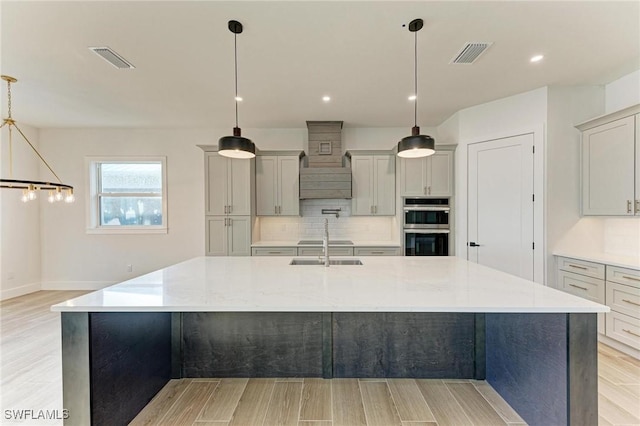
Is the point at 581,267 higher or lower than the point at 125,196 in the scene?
lower

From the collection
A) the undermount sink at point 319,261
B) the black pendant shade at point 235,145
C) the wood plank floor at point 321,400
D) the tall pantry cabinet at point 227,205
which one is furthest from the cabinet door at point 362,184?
the wood plank floor at point 321,400

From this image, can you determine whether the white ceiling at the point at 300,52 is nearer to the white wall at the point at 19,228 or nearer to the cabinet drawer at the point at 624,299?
the white wall at the point at 19,228

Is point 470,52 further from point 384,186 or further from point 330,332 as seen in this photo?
point 330,332

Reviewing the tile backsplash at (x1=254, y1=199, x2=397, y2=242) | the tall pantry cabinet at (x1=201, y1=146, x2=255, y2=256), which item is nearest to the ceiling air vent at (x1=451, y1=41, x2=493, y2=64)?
the tile backsplash at (x1=254, y1=199, x2=397, y2=242)

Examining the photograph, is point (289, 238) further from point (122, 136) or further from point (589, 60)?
point (589, 60)

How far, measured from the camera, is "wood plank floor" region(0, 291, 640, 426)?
6.17 feet

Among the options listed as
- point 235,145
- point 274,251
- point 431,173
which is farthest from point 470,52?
point 274,251

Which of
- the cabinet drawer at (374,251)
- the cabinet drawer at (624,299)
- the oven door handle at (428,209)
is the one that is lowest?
the cabinet drawer at (624,299)

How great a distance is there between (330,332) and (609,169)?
3335mm

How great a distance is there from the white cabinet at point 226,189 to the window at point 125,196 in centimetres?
131

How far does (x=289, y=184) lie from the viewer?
4586mm

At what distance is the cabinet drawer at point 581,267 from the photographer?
2885 millimetres

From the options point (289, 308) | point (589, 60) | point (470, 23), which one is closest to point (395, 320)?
point (289, 308)

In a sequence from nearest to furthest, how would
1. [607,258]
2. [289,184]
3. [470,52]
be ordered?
1. [470,52]
2. [607,258]
3. [289,184]
